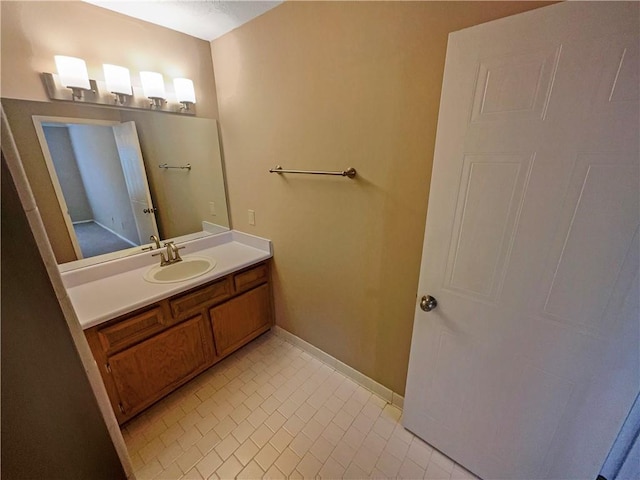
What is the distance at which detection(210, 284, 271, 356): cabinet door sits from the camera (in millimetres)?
1832

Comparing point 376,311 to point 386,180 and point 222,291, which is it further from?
point 222,291

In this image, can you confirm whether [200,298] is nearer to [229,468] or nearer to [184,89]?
[229,468]

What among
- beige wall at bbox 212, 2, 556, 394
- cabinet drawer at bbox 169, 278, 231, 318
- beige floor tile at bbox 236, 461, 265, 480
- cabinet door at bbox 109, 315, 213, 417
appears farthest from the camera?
cabinet drawer at bbox 169, 278, 231, 318

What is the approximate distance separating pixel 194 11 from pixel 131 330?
179 cm

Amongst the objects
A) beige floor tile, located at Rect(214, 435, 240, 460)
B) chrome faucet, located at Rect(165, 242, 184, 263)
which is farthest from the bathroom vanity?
beige floor tile, located at Rect(214, 435, 240, 460)

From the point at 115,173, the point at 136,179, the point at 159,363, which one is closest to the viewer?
the point at 159,363

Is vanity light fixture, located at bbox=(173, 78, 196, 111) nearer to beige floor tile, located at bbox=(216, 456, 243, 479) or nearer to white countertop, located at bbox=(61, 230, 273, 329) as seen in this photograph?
white countertop, located at bbox=(61, 230, 273, 329)

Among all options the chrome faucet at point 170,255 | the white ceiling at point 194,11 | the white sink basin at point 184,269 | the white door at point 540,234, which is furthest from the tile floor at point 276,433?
the white ceiling at point 194,11

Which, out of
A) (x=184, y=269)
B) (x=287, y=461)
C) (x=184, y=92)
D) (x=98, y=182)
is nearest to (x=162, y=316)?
(x=184, y=269)

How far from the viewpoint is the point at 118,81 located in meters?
1.48

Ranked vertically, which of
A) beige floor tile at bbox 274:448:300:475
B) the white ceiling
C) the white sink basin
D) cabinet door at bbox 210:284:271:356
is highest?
the white ceiling

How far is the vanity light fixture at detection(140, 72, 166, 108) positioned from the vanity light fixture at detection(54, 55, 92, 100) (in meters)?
0.28

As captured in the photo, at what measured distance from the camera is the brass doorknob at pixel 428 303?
3.86 ft

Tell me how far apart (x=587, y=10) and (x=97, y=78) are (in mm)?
2110
